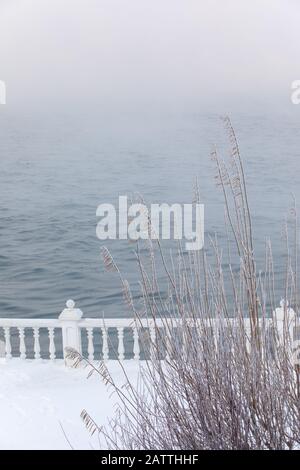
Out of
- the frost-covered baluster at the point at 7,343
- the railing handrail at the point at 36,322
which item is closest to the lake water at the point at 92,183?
the frost-covered baluster at the point at 7,343

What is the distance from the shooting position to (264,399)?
2516mm

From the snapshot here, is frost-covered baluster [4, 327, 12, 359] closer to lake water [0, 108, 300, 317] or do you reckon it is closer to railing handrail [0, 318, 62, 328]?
railing handrail [0, 318, 62, 328]

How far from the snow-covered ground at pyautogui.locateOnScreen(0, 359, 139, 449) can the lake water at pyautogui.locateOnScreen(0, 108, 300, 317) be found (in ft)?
7.66

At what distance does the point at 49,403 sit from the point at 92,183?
Answer: 12.5ft

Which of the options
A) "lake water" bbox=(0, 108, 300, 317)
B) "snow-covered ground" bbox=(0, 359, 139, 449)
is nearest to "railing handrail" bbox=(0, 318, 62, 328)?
"snow-covered ground" bbox=(0, 359, 139, 449)

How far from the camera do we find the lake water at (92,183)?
301 inches

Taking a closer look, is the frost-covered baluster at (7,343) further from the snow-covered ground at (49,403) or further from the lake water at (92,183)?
the lake water at (92,183)

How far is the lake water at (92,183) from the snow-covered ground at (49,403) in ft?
7.66

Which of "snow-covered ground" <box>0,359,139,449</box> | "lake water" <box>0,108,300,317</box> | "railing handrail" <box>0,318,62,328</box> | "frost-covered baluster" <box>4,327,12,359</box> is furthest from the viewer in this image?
"lake water" <box>0,108,300,317</box>

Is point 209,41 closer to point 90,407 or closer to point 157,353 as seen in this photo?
point 90,407

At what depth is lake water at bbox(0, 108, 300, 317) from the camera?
301 inches

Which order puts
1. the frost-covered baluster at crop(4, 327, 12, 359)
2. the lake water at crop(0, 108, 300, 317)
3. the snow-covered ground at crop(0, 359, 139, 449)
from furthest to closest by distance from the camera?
the lake water at crop(0, 108, 300, 317), the frost-covered baluster at crop(4, 327, 12, 359), the snow-covered ground at crop(0, 359, 139, 449)

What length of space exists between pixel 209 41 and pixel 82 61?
4.35ft

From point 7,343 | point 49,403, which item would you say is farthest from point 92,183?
point 49,403
